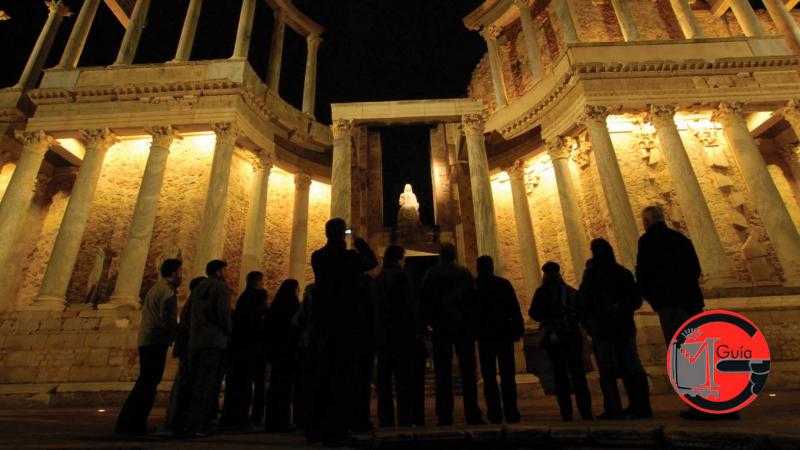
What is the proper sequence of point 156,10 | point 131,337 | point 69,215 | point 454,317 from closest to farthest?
point 454,317 < point 131,337 < point 69,215 < point 156,10

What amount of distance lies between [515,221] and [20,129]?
1947 cm

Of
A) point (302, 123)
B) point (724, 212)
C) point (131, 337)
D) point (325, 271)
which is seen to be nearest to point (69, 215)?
point (131, 337)

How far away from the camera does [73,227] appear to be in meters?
12.8

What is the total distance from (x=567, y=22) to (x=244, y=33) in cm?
1332

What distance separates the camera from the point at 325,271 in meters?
3.72

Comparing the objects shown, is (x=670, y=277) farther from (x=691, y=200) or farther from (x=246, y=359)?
(x=691, y=200)

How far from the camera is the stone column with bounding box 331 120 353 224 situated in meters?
13.3

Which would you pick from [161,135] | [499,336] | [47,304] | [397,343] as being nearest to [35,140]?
[161,135]

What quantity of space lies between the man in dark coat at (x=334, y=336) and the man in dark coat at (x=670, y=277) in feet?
9.87

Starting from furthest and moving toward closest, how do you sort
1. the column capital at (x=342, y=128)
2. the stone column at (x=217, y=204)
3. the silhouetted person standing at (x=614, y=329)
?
the column capital at (x=342, y=128)
the stone column at (x=217, y=204)
the silhouetted person standing at (x=614, y=329)

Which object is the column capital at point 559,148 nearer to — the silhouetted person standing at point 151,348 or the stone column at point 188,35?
the silhouetted person standing at point 151,348

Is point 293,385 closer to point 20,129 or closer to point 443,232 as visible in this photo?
point 443,232

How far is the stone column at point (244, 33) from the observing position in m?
16.7

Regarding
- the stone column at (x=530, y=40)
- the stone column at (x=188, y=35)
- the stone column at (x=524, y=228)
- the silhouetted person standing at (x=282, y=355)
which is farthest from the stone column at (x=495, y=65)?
the silhouetted person standing at (x=282, y=355)
